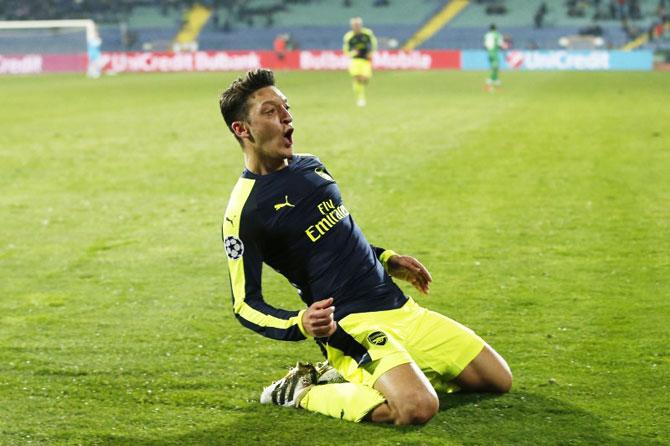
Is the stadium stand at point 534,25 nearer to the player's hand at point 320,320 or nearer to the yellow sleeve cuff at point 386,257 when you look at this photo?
the yellow sleeve cuff at point 386,257

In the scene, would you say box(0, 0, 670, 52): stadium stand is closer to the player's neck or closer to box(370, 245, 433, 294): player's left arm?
Result: box(370, 245, 433, 294): player's left arm

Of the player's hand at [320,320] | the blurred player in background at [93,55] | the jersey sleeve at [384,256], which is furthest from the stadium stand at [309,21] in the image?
the player's hand at [320,320]

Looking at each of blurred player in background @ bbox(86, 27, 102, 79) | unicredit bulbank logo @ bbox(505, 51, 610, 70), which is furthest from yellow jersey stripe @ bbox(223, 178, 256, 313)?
unicredit bulbank logo @ bbox(505, 51, 610, 70)

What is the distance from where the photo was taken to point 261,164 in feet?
16.4

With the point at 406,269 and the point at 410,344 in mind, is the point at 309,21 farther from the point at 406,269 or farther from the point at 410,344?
the point at 410,344

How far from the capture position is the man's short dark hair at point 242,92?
4.92 m

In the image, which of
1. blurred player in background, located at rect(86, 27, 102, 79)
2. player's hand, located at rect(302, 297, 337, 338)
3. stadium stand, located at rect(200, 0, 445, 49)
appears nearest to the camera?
player's hand, located at rect(302, 297, 337, 338)

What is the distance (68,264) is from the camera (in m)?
8.41

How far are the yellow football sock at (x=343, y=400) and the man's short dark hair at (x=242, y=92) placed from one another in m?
→ 1.30

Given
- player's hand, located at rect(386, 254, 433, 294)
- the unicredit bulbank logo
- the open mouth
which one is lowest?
the unicredit bulbank logo

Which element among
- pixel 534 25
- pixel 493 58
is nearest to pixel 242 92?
pixel 493 58

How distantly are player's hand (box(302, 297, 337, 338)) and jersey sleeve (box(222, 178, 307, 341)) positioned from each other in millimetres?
167

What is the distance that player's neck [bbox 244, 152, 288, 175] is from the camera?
4.98 meters

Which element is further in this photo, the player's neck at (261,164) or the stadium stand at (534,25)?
the stadium stand at (534,25)
